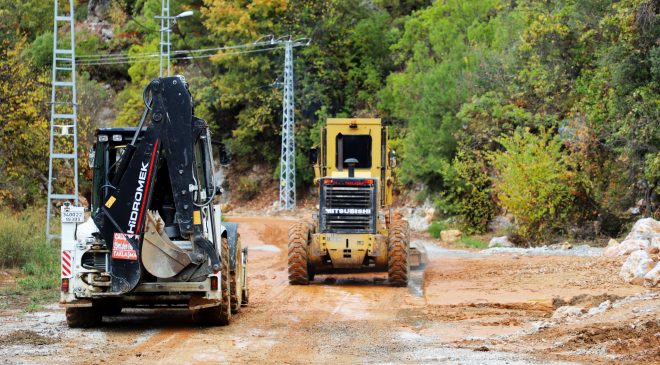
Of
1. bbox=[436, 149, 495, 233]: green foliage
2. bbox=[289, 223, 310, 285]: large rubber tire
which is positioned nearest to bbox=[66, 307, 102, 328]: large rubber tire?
bbox=[289, 223, 310, 285]: large rubber tire

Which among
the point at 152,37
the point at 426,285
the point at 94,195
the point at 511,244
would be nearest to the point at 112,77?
the point at 152,37

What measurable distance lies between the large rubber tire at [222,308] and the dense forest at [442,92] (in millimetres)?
2038

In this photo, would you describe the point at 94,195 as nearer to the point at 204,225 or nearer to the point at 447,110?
the point at 204,225

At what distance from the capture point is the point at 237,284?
16.1 metres

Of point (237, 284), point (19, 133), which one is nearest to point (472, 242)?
point (19, 133)

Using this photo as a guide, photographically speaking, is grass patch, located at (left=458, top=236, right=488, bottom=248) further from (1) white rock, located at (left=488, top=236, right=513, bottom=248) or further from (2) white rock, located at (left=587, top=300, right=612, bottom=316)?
(2) white rock, located at (left=587, top=300, right=612, bottom=316)

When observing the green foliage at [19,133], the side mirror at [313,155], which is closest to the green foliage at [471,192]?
the green foliage at [19,133]

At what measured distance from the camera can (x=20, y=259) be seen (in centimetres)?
2412

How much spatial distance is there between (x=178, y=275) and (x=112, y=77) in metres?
66.4

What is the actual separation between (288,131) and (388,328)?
138 feet

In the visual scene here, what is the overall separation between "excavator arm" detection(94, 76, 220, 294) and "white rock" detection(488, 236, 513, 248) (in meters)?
21.9

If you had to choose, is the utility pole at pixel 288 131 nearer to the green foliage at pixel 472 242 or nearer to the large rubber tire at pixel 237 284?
the green foliage at pixel 472 242

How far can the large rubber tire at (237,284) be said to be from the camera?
15.8 meters

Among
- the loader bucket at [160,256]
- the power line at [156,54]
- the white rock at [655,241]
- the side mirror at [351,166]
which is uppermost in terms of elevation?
the power line at [156,54]
